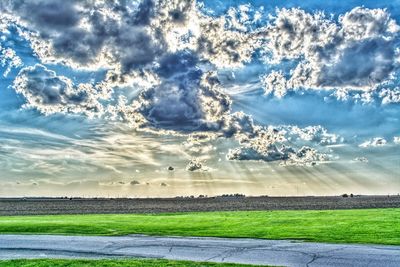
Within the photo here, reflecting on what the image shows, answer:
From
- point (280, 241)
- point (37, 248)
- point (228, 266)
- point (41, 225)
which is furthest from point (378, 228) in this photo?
point (41, 225)

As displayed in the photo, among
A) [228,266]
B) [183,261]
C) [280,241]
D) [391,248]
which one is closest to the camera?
[228,266]

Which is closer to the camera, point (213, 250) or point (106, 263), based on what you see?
point (106, 263)

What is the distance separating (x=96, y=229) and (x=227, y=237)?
38.9ft

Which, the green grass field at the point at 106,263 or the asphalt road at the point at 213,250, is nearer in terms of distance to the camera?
the green grass field at the point at 106,263

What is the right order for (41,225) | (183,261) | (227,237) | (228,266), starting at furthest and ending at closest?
(41,225)
(227,237)
(183,261)
(228,266)

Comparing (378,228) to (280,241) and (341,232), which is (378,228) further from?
(280,241)

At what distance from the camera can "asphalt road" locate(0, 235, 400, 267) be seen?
62.8 ft

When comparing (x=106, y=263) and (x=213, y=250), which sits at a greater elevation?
(x=213, y=250)

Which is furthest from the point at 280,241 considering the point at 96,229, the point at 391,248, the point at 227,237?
the point at 96,229

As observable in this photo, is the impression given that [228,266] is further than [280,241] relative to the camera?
No

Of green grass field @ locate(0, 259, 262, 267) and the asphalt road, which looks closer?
green grass field @ locate(0, 259, 262, 267)

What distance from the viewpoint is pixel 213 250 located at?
22.6m

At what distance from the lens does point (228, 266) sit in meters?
17.5

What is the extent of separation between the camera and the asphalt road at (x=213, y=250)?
62.8 ft
